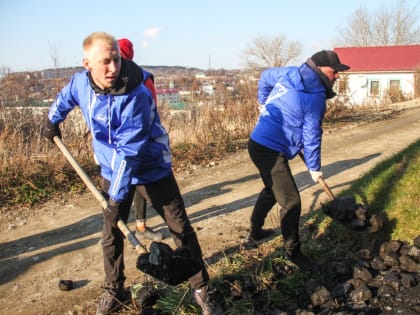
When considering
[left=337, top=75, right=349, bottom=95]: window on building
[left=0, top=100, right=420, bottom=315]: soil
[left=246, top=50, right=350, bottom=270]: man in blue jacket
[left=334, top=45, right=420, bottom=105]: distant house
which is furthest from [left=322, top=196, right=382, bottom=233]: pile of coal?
[left=334, top=45, right=420, bottom=105]: distant house

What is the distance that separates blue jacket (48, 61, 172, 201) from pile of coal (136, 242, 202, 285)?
0.45 metres

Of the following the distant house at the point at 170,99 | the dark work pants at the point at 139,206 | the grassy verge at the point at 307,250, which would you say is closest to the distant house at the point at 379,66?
the distant house at the point at 170,99

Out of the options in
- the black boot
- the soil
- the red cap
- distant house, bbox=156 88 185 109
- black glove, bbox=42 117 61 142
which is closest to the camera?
the black boot

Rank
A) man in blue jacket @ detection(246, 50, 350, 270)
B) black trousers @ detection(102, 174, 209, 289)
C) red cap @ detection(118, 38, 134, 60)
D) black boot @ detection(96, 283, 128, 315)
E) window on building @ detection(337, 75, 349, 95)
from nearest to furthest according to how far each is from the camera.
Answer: black trousers @ detection(102, 174, 209, 289) < black boot @ detection(96, 283, 128, 315) < man in blue jacket @ detection(246, 50, 350, 270) < red cap @ detection(118, 38, 134, 60) < window on building @ detection(337, 75, 349, 95)

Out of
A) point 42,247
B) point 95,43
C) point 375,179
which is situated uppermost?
point 95,43

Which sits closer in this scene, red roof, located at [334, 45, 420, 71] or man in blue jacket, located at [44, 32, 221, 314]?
man in blue jacket, located at [44, 32, 221, 314]

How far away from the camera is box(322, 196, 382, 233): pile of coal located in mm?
3857

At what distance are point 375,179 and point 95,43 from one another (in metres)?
3.47

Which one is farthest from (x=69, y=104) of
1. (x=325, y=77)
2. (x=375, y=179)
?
(x=375, y=179)

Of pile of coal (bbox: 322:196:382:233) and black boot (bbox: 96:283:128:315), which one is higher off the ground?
pile of coal (bbox: 322:196:382:233)

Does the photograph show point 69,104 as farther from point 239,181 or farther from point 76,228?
point 239,181

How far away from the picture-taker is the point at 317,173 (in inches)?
157

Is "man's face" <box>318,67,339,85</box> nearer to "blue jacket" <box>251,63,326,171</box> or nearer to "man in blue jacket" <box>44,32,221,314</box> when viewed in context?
"blue jacket" <box>251,63,326,171</box>

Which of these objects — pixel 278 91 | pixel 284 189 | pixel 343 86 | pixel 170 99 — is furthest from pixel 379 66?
pixel 284 189
